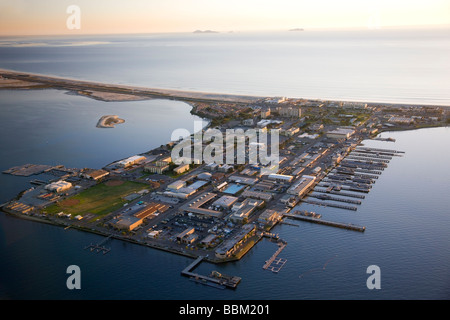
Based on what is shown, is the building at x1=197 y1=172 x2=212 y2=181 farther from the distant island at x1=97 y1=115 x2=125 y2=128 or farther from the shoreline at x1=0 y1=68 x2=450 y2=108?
the shoreline at x1=0 y1=68 x2=450 y2=108

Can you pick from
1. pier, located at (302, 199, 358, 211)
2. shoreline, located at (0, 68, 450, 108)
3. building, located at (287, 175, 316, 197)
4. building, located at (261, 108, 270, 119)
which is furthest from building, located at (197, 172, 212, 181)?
shoreline, located at (0, 68, 450, 108)

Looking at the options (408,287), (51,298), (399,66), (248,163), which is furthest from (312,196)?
(399,66)

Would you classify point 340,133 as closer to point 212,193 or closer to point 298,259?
point 212,193

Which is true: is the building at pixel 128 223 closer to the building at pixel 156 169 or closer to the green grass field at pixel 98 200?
the green grass field at pixel 98 200

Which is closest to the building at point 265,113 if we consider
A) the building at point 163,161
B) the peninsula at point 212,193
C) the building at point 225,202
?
the peninsula at point 212,193

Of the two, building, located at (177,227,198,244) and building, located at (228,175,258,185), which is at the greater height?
building, located at (228,175,258,185)

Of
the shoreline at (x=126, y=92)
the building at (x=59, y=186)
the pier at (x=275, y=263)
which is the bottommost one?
the pier at (x=275, y=263)
